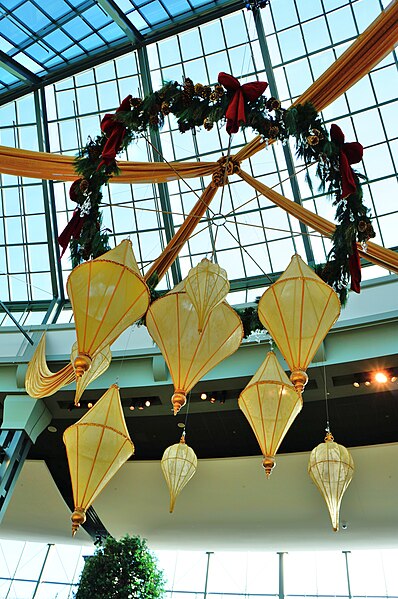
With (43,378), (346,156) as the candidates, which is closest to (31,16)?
(43,378)

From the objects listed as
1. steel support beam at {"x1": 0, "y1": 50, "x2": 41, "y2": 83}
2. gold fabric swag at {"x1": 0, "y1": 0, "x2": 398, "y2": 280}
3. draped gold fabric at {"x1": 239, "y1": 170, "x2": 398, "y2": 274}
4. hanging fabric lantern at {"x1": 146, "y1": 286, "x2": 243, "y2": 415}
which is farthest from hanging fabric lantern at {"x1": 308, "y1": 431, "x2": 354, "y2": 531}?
steel support beam at {"x1": 0, "y1": 50, "x2": 41, "y2": 83}

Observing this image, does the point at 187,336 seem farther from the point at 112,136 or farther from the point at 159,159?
the point at 159,159

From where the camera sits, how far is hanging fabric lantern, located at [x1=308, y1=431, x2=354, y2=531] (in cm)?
910

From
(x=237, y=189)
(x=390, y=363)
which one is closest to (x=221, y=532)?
(x=390, y=363)

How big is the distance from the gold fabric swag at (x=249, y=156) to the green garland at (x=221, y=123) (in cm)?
42

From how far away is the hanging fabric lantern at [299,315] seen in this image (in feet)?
20.0

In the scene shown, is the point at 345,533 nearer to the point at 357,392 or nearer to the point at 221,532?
the point at 221,532

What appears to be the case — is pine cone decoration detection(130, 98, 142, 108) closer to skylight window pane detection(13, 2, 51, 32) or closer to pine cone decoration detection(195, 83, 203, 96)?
pine cone decoration detection(195, 83, 203, 96)

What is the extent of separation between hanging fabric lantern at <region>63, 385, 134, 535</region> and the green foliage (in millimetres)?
8607

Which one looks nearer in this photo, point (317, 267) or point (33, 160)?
point (317, 267)

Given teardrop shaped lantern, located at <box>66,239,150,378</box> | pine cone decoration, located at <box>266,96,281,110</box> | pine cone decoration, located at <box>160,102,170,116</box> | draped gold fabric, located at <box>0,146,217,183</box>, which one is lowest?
teardrop shaped lantern, located at <box>66,239,150,378</box>

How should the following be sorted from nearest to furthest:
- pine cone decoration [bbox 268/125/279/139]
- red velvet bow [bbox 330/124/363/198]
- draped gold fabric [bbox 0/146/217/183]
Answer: red velvet bow [bbox 330/124/363/198] < pine cone decoration [bbox 268/125/279/139] < draped gold fabric [bbox 0/146/217/183]

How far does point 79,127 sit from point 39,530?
13.9m

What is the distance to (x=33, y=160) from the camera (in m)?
8.33
